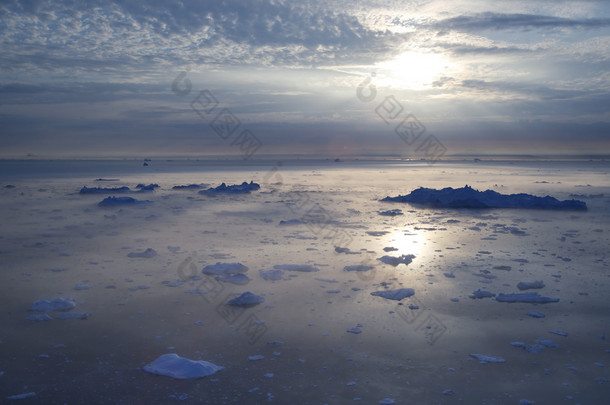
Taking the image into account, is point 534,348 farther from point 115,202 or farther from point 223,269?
point 115,202

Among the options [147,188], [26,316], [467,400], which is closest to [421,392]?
[467,400]

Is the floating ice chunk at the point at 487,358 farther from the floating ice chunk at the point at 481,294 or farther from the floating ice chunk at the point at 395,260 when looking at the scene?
the floating ice chunk at the point at 395,260

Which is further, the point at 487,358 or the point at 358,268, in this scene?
the point at 358,268

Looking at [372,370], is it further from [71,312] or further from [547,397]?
[71,312]

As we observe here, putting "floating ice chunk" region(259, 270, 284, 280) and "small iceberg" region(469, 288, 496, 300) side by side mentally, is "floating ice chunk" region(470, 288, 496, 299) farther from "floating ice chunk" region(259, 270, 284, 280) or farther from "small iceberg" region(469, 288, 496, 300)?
"floating ice chunk" region(259, 270, 284, 280)

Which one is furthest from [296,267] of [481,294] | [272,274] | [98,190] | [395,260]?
[98,190]

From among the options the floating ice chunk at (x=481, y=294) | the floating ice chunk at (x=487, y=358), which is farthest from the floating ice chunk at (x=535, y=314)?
the floating ice chunk at (x=487, y=358)
